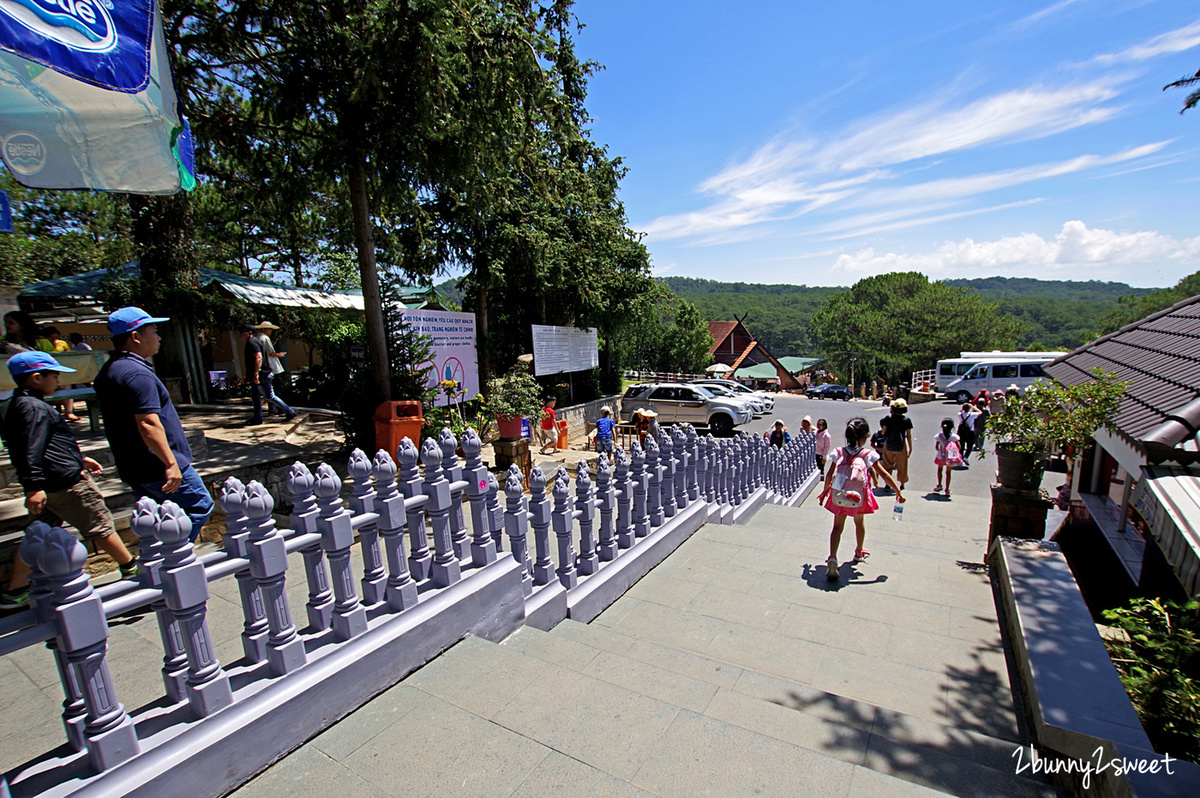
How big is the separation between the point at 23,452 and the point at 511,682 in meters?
3.23

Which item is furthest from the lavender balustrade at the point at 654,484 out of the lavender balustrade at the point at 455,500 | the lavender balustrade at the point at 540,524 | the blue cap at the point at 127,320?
the blue cap at the point at 127,320

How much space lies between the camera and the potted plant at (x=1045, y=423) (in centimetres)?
466

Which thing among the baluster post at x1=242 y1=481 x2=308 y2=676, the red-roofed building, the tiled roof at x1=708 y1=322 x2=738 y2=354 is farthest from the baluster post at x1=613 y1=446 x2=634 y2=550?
the tiled roof at x1=708 y1=322 x2=738 y2=354

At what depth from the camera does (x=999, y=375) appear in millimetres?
26359

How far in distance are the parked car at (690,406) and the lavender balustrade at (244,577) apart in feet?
54.0

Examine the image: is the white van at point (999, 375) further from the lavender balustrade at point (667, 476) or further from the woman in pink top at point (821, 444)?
the lavender balustrade at point (667, 476)

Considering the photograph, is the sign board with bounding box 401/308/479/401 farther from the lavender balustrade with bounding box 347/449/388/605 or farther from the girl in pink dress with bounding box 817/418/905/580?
the lavender balustrade with bounding box 347/449/388/605

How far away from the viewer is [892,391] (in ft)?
116

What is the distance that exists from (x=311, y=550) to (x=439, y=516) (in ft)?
1.99

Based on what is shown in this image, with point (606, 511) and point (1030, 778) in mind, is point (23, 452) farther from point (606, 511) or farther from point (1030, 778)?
point (1030, 778)

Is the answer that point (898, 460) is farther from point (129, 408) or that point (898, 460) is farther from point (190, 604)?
point (129, 408)

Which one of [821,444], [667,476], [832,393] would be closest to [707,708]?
[667,476]

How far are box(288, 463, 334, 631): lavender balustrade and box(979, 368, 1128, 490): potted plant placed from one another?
555 cm

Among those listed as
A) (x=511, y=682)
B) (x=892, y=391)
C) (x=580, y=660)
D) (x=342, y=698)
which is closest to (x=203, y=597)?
(x=342, y=698)
